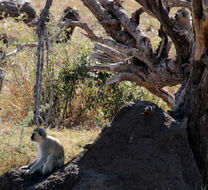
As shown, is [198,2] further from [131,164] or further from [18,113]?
[18,113]

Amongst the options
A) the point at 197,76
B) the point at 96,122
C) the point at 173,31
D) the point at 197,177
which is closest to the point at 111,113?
the point at 96,122

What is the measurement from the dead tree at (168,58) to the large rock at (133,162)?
1.75 ft

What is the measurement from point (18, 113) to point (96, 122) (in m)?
1.56

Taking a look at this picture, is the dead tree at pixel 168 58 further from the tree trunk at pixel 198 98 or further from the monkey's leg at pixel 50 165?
the monkey's leg at pixel 50 165

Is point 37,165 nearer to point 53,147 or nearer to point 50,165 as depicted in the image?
point 50,165

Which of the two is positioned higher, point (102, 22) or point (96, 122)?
point (102, 22)

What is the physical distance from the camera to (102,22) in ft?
30.7

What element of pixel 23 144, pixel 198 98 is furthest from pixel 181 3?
pixel 23 144

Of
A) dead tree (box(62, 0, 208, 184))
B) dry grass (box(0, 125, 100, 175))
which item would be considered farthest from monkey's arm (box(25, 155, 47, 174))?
dead tree (box(62, 0, 208, 184))

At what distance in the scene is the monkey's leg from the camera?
18.9ft

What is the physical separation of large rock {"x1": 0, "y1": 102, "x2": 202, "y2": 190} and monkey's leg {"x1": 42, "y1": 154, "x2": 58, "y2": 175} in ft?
0.36

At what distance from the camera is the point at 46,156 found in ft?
19.9

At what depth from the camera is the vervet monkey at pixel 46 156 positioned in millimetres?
5809

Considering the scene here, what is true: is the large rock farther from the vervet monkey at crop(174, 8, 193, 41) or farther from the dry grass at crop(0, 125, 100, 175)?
the vervet monkey at crop(174, 8, 193, 41)
